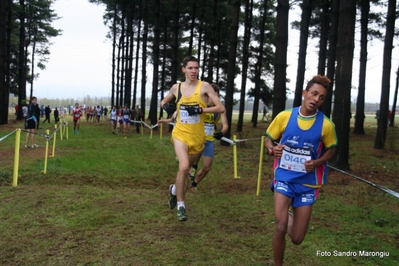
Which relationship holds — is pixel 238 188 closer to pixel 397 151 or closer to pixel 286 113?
pixel 286 113

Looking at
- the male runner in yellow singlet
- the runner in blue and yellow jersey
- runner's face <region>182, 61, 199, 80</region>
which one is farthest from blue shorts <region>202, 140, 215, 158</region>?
the runner in blue and yellow jersey

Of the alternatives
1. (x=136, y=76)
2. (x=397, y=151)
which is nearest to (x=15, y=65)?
(x=136, y=76)

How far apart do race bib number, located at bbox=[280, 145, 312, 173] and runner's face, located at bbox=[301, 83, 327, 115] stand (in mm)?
387

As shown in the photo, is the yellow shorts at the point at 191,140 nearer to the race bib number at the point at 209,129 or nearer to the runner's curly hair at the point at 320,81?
the race bib number at the point at 209,129

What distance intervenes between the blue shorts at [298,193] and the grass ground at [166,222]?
0.89m

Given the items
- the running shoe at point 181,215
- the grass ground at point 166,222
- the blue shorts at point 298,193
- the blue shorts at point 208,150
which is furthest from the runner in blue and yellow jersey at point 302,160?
the blue shorts at point 208,150

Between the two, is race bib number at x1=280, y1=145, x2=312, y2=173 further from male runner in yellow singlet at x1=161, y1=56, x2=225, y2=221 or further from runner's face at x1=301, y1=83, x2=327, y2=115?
male runner in yellow singlet at x1=161, y1=56, x2=225, y2=221

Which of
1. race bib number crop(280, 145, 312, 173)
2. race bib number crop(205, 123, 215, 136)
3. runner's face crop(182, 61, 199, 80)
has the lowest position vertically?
race bib number crop(280, 145, 312, 173)

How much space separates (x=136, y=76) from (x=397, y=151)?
1211 inches

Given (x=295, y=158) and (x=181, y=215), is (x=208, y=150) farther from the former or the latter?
(x=295, y=158)

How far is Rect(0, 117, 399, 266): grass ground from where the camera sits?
4445mm

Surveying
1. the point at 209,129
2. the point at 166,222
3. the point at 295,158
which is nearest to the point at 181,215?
the point at 166,222

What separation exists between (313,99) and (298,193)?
37.8 inches

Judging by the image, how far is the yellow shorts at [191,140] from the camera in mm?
5793
